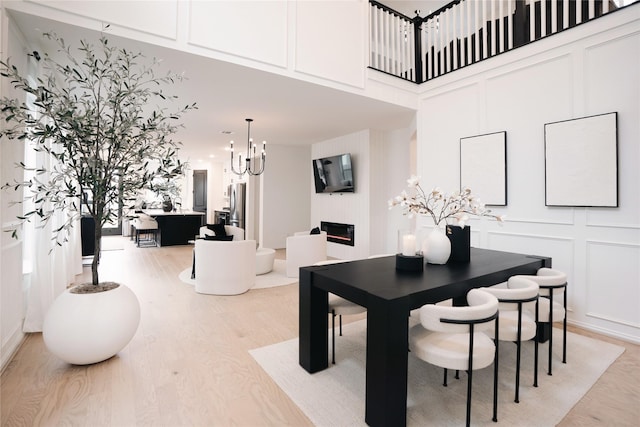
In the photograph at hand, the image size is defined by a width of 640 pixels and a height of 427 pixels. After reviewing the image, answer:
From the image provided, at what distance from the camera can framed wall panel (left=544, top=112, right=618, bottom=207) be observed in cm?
298

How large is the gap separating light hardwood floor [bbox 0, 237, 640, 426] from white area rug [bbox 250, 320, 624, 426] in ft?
0.25

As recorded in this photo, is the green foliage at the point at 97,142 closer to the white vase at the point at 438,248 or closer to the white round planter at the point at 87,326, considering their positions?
the white round planter at the point at 87,326

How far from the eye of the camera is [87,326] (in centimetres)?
221

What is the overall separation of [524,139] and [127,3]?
13.9 feet

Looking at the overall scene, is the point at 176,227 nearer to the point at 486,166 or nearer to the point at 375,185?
the point at 375,185

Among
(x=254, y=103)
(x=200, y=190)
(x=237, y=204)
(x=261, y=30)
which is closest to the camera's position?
(x=261, y=30)

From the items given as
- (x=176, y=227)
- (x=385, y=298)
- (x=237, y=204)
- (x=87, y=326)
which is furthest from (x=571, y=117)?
(x=176, y=227)

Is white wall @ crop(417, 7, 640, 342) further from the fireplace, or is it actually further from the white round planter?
the white round planter

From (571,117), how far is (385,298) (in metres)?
3.11

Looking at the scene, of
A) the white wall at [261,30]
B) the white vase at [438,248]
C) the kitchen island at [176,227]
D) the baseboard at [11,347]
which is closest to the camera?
the baseboard at [11,347]

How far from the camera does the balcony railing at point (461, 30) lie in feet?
11.3

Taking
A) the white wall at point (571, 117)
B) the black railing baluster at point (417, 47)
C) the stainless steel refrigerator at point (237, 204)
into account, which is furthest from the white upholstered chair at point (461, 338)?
the stainless steel refrigerator at point (237, 204)

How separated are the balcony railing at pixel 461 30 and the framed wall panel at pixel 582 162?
107cm

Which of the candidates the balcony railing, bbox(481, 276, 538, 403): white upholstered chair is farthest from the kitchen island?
bbox(481, 276, 538, 403): white upholstered chair
